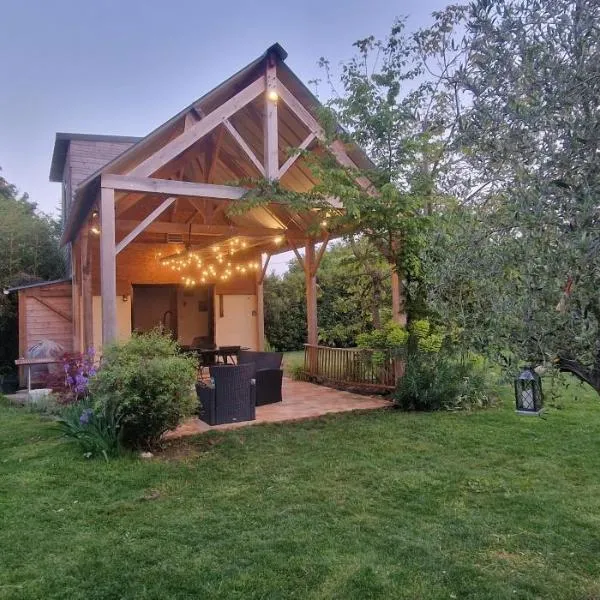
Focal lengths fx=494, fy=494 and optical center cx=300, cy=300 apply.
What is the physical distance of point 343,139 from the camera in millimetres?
8211

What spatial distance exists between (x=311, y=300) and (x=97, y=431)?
22.3 ft

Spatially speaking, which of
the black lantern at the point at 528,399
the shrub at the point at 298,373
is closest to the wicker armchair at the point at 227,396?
the black lantern at the point at 528,399

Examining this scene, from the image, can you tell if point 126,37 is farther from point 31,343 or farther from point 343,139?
point 343,139

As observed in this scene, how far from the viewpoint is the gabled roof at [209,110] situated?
7.35 metres

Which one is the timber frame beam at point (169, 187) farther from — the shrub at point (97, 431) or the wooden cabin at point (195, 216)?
the shrub at point (97, 431)

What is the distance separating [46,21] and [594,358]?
16.9m

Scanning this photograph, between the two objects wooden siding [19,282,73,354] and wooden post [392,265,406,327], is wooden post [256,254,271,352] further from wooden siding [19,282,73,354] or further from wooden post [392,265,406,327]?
wooden post [392,265,406,327]

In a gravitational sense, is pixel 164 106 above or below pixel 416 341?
above

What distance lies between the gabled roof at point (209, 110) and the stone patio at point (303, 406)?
12.7 feet

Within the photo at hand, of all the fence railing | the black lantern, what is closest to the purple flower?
the black lantern

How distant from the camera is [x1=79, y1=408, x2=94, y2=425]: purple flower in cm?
566

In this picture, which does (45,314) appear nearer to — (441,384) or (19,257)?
(19,257)

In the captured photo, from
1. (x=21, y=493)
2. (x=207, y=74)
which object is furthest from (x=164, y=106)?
(x=21, y=493)

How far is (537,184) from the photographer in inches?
94.3
